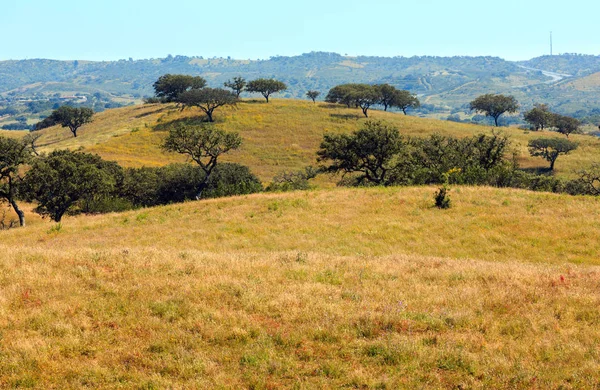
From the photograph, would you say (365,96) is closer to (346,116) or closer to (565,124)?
(346,116)

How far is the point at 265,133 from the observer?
10444 centimetres

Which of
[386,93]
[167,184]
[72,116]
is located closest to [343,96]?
[386,93]

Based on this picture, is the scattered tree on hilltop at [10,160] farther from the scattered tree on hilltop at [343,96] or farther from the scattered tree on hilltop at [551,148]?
the scattered tree on hilltop at [343,96]

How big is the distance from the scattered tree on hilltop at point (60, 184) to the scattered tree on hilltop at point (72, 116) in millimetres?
79847

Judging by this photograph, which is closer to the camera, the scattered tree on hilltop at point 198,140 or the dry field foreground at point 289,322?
the dry field foreground at point 289,322

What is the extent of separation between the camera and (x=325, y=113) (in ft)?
391

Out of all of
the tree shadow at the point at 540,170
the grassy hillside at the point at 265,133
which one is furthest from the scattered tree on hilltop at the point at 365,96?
the tree shadow at the point at 540,170

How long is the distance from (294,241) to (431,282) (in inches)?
466

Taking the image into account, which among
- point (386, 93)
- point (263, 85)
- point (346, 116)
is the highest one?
point (263, 85)

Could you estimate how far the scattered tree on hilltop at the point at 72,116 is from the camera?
368 ft

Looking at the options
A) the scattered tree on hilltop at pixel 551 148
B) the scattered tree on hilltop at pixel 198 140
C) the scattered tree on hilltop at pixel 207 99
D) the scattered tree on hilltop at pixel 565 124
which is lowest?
the scattered tree on hilltop at pixel 551 148

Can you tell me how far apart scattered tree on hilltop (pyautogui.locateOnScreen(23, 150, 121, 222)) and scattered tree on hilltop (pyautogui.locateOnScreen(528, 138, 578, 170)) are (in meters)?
83.8

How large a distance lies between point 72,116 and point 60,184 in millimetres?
83796

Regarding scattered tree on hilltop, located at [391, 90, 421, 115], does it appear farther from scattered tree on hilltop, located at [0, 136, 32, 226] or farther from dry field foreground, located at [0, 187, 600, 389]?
dry field foreground, located at [0, 187, 600, 389]
